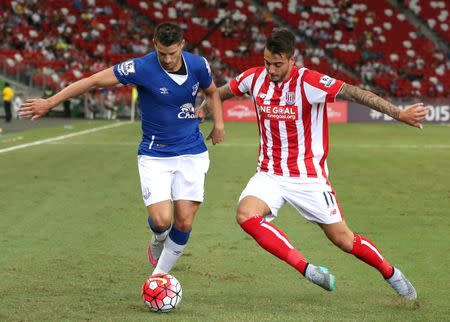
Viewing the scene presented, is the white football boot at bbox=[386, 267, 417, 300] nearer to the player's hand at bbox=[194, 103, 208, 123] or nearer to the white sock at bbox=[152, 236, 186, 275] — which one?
the white sock at bbox=[152, 236, 186, 275]

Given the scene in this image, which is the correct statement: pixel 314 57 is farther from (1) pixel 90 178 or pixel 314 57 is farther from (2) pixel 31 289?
(2) pixel 31 289

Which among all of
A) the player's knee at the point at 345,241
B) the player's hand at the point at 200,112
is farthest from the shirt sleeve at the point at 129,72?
the player's knee at the point at 345,241

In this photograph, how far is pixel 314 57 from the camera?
50.2 m

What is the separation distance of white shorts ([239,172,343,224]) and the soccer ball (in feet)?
3.09

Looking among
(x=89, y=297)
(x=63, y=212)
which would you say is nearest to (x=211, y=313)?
(x=89, y=297)

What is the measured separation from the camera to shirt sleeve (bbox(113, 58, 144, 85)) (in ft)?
25.9

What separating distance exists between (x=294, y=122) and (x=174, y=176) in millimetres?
1216

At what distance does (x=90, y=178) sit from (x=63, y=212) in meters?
4.48

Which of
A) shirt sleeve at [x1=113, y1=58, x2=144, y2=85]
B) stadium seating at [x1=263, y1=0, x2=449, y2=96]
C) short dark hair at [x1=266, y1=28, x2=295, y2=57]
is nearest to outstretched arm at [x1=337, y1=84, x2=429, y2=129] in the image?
short dark hair at [x1=266, y1=28, x2=295, y2=57]

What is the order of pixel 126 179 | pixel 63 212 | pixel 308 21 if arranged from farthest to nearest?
1. pixel 308 21
2. pixel 126 179
3. pixel 63 212

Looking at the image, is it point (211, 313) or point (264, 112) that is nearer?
point (211, 313)

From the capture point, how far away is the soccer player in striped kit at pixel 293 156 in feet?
24.6

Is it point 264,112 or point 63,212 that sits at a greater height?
point 264,112

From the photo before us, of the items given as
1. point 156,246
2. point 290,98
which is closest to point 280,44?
point 290,98
